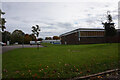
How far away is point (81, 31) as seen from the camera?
35.7 m

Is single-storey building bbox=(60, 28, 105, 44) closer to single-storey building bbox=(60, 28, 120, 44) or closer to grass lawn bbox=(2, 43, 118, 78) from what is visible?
single-storey building bbox=(60, 28, 120, 44)

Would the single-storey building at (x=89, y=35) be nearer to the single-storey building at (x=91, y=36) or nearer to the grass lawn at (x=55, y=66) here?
the single-storey building at (x=91, y=36)

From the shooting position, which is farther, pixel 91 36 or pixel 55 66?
pixel 91 36

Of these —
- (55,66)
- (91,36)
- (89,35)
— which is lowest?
(55,66)

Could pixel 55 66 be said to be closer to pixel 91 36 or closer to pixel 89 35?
pixel 89 35

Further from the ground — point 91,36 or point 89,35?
point 89,35

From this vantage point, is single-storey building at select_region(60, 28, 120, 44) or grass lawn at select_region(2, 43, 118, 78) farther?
single-storey building at select_region(60, 28, 120, 44)

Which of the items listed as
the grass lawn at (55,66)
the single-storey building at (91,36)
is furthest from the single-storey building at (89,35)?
the grass lawn at (55,66)

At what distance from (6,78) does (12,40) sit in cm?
5758

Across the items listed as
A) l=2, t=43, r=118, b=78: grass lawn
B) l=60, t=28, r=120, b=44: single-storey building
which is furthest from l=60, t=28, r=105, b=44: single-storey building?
l=2, t=43, r=118, b=78: grass lawn

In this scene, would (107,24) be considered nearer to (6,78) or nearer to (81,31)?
(81,31)

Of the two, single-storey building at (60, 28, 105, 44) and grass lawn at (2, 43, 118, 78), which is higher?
single-storey building at (60, 28, 105, 44)

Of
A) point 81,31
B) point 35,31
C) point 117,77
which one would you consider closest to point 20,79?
point 117,77

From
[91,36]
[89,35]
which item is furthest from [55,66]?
[91,36]
